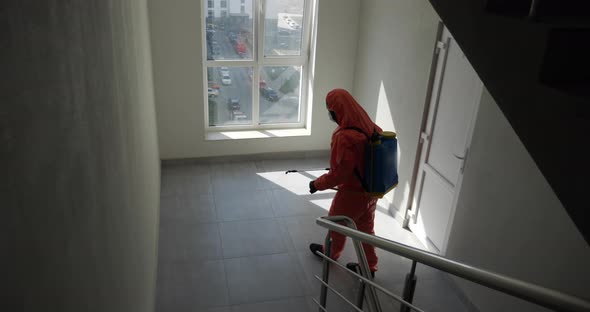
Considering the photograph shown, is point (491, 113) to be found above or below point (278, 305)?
above

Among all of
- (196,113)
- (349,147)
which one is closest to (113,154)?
(349,147)

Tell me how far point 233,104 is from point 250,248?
101 inches

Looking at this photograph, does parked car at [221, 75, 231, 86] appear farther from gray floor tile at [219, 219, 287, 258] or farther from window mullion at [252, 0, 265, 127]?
gray floor tile at [219, 219, 287, 258]

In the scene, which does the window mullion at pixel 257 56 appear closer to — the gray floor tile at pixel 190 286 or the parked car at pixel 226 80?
the parked car at pixel 226 80

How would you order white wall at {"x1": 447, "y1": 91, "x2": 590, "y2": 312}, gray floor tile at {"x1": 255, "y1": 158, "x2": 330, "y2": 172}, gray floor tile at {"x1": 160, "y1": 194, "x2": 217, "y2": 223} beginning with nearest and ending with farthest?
1. white wall at {"x1": 447, "y1": 91, "x2": 590, "y2": 312}
2. gray floor tile at {"x1": 160, "y1": 194, "x2": 217, "y2": 223}
3. gray floor tile at {"x1": 255, "y1": 158, "x2": 330, "y2": 172}

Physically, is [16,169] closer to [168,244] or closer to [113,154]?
[113,154]

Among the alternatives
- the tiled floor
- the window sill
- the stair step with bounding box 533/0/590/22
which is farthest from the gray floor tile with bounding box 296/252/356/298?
the stair step with bounding box 533/0/590/22

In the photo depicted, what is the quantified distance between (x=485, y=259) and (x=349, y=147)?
1.35 m

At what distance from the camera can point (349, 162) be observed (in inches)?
142

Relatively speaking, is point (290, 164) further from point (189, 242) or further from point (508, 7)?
point (508, 7)

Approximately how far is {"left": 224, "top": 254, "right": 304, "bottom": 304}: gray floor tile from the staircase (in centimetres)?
275

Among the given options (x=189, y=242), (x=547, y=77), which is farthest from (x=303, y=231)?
(x=547, y=77)

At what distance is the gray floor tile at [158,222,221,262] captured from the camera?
13.8 ft

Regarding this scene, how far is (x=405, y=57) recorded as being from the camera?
4.77 m
